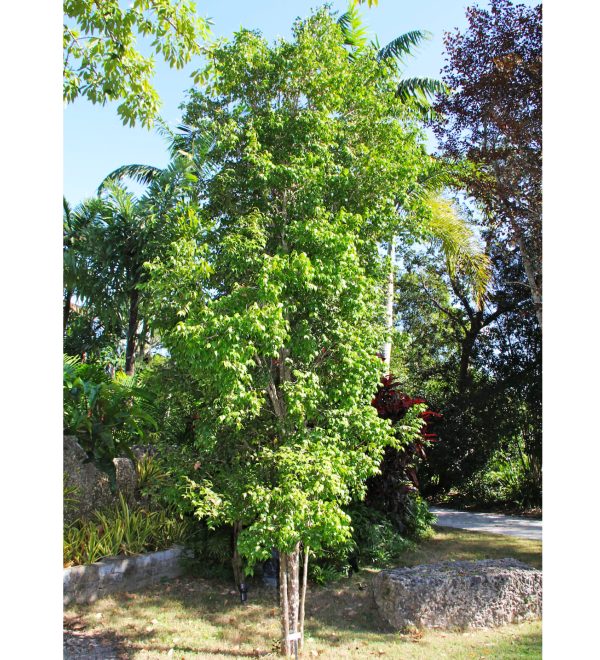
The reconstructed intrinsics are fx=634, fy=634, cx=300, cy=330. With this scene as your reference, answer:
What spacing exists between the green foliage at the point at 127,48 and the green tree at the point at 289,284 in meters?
1.19

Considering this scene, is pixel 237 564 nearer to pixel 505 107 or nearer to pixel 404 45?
pixel 505 107

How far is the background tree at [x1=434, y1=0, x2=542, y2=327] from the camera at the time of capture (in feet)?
24.1

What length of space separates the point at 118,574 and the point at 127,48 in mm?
4444

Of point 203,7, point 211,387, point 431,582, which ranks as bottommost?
point 431,582

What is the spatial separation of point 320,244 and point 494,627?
301cm

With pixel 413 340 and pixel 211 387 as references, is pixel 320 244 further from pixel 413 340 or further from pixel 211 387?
pixel 413 340

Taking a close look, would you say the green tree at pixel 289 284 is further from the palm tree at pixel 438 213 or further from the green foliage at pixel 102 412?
the palm tree at pixel 438 213

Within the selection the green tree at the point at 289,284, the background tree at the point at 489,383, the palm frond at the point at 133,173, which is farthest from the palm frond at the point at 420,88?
the green tree at the point at 289,284

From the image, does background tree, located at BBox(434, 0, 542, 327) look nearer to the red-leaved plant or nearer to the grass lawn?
the red-leaved plant

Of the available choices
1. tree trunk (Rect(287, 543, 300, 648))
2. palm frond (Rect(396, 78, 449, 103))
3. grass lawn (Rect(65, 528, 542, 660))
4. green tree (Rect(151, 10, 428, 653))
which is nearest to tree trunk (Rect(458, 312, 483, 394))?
palm frond (Rect(396, 78, 449, 103))

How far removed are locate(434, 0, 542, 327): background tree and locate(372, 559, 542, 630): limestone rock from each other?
3.93 meters
